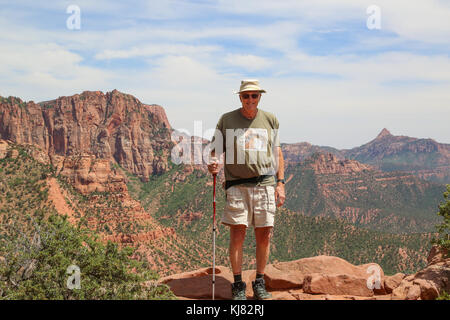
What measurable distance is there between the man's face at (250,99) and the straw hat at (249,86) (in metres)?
0.09

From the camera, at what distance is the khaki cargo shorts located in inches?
303

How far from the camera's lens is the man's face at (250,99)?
7680 millimetres

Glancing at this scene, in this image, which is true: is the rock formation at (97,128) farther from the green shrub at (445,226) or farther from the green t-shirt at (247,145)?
the green t-shirt at (247,145)

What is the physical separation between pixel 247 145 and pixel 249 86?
111 centimetres

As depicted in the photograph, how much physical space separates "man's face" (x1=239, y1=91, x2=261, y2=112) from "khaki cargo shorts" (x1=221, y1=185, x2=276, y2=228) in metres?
1.53

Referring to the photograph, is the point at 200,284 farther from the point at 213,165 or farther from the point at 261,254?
the point at 213,165

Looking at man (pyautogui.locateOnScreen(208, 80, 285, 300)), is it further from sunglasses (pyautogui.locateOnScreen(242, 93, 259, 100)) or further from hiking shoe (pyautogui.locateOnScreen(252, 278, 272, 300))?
hiking shoe (pyautogui.locateOnScreen(252, 278, 272, 300))

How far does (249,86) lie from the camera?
7.60 metres

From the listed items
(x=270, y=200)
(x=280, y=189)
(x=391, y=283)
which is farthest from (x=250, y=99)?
(x=391, y=283)

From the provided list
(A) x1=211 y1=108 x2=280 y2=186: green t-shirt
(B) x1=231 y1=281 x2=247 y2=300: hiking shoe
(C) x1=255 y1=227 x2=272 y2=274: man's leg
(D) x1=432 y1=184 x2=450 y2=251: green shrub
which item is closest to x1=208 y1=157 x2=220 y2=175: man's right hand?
(A) x1=211 y1=108 x2=280 y2=186: green t-shirt

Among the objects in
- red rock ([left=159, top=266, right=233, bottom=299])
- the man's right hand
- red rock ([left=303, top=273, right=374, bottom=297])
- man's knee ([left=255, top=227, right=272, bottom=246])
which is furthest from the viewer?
red rock ([left=159, top=266, right=233, bottom=299])
